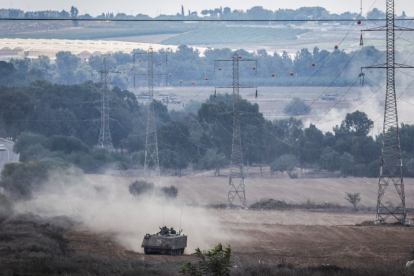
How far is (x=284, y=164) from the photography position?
120 meters

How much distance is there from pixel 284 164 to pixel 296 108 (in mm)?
70006

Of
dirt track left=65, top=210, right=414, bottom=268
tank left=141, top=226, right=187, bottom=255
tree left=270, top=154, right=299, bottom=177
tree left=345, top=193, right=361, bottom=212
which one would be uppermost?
tank left=141, top=226, right=187, bottom=255

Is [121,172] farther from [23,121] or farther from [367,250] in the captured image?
[367,250]

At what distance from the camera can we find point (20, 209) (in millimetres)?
76938

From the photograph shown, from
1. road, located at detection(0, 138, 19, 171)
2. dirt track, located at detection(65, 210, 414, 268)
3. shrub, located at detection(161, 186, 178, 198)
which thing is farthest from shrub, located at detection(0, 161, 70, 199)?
dirt track, located at detection(65, 210, 414, 268)

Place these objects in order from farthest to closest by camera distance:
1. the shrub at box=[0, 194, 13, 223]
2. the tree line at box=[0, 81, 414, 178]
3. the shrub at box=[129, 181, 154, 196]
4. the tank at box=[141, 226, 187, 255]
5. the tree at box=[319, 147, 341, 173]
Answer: the tree line at box=[0, 81, 414, 178] < the tree at box=[319, 147, 341, 173] < the shrub at box=[129, 181, 154, 196] < the shrub at box=[0, 194, 13, 223] < the tank at box=[141, 226, 187, 255]

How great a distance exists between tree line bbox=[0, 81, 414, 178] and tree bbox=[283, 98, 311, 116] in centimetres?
2986

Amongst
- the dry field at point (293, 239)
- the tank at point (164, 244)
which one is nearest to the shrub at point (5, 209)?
the dry field at point (293, 239)

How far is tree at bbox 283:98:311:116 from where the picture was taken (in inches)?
7328

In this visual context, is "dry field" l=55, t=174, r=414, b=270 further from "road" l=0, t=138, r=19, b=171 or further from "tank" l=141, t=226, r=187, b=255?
"road" l=0, t=138, r=19, b=171

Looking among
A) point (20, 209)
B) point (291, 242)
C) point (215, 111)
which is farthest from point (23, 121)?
point (291, 242)

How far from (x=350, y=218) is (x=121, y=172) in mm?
43561

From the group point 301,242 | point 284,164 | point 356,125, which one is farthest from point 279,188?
point 301,242

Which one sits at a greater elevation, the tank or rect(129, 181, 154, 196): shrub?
the tank
